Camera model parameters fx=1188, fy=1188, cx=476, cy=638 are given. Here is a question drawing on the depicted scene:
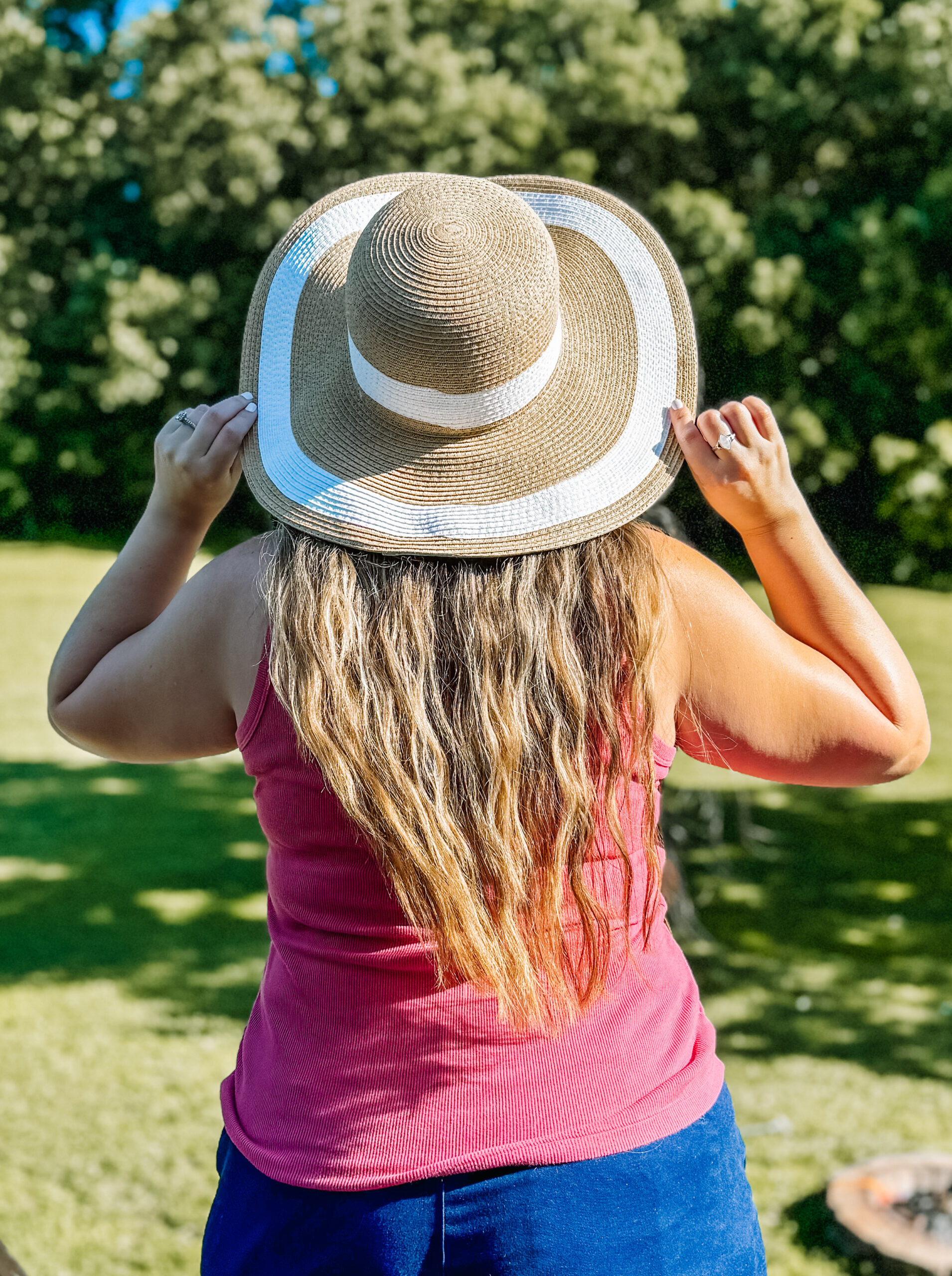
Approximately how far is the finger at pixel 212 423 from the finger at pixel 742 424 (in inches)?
22.0

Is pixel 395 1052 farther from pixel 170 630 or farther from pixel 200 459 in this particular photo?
pixel 200 459

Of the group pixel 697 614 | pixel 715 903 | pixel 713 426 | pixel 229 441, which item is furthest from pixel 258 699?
pixel 715 903

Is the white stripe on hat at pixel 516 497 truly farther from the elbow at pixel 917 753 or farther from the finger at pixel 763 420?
the elbow at pixel 917 753

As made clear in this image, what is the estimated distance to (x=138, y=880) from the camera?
6.20 m

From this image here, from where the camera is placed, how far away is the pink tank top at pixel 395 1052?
1150 mm

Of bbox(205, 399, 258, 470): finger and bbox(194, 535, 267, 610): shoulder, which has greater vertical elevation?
bbox(205, 399, 258, 470): finger

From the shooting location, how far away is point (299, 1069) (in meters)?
1.22

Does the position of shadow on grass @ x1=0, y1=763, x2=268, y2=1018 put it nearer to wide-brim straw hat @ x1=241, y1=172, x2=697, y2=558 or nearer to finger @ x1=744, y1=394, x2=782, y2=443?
wide-brim straw hat @ x1=241, y1=172, x2=697, y2=558

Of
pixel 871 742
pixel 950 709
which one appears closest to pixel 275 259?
pixel 871 742

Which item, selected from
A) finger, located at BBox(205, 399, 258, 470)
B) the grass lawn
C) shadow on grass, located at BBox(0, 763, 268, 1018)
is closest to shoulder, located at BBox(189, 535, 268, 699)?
finger, located at BBox(205, 399, 258, 470)

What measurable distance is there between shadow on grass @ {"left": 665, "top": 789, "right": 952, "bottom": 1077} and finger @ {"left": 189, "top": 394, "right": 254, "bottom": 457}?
364 centimetres

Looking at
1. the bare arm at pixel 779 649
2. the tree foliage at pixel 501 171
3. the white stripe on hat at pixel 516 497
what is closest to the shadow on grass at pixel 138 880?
the white stripe on hat at pixel 516 497

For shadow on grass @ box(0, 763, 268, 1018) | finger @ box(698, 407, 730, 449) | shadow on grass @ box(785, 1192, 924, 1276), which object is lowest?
shadow on grass @ box(0, 763, 268, 1018)

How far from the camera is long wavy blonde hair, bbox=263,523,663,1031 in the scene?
1139 mm
